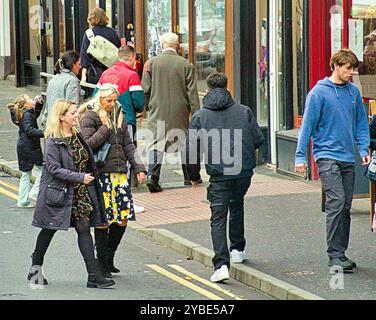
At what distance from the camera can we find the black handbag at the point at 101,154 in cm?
957

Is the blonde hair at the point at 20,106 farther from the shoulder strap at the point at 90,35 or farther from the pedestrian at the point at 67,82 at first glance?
the shoulder strap at the point at 90,35

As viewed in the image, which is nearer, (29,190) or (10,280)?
(10,280)

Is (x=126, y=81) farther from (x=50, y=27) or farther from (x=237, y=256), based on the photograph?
(x=50, y=27)

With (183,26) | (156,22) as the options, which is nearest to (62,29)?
(156,22)

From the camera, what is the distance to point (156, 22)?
20297 millimetres

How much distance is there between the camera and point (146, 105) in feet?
46.9

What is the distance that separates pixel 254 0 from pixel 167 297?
25.8 ft

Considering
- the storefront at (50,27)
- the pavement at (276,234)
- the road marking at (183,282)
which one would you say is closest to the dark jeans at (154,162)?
the pavement at (276,234)

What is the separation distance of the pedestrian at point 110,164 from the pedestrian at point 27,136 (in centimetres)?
346

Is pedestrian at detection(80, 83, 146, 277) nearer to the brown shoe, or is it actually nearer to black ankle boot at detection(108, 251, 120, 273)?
black ankle boot at detection(108, 251, 120, 273)

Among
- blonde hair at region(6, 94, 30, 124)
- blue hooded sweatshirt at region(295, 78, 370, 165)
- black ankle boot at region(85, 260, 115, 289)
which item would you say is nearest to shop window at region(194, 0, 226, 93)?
blonde hair at region(6, 94, 30, 124)

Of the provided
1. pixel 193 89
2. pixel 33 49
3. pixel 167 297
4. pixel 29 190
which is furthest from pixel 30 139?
pixel 33 49

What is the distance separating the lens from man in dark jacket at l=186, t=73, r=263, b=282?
9531mm

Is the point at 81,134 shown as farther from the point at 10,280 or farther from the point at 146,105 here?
the point at 146,105
